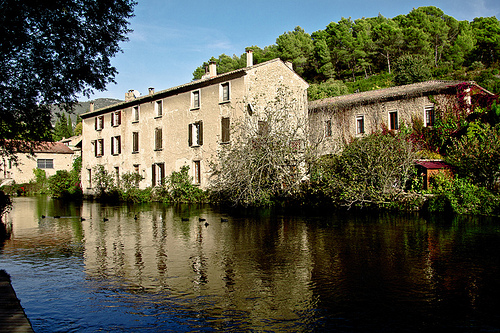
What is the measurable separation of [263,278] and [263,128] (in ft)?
50.7

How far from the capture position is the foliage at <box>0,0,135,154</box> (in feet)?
26.1

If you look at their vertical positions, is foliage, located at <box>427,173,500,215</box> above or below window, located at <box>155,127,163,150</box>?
below

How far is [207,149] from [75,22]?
20299mm

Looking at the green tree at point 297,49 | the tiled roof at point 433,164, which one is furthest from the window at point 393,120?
the green tree at point 297,49

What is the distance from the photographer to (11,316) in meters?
4.64

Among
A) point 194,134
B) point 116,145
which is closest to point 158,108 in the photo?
point 194,134

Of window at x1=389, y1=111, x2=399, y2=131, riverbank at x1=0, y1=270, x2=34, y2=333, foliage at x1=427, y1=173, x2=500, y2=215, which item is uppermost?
window at x1=389, y1=111, x2=399, y2=131

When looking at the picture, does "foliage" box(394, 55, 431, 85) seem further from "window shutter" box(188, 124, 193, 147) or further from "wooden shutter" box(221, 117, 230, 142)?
"window shutter" box(188, 124, 193, 147)

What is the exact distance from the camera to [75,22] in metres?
8.70

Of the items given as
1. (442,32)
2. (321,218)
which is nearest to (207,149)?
(321,218)

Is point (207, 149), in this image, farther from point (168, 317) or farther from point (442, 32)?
point (442, 32)

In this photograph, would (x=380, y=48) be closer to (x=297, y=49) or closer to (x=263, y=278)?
(x=297, y=49)

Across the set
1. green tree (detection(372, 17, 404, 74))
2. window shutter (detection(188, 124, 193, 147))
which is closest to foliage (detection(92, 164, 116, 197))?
window shutter (detection(188, 124, 193, 147))

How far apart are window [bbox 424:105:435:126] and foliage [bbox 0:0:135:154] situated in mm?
23961
